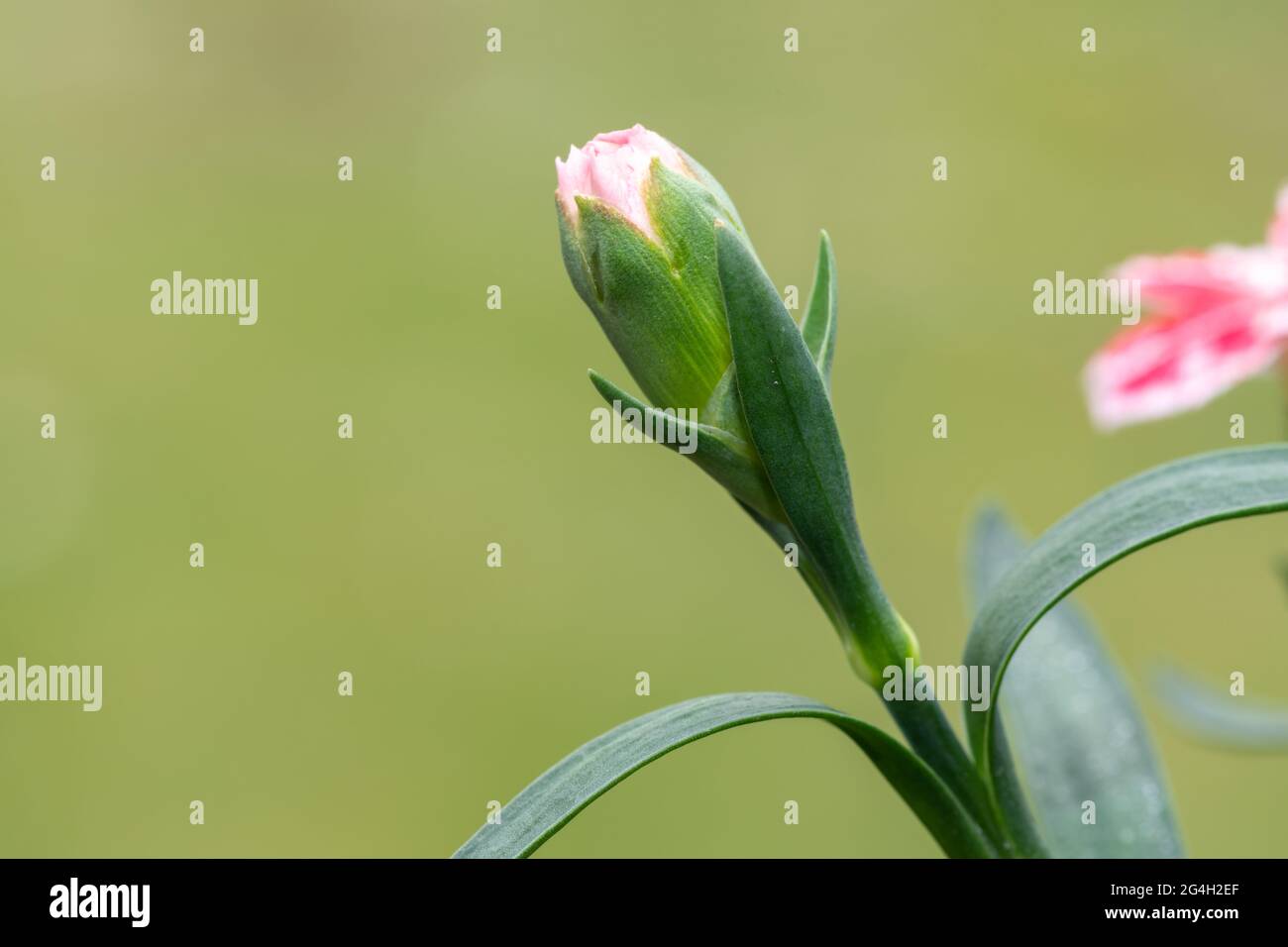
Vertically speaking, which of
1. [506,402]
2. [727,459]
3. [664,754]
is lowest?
[664,754]

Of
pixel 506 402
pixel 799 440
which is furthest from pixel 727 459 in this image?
pixel 506 402

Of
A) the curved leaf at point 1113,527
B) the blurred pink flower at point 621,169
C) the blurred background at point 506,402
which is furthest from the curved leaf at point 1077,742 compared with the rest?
the blurred background at point 506,402

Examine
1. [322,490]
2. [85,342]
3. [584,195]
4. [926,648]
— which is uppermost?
[85,342]

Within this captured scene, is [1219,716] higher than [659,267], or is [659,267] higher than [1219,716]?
[659,267]

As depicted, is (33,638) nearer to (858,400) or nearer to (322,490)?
(322,490)

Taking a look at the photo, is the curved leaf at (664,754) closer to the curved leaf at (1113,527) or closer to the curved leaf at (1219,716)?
the curved leaf at (1113,527)

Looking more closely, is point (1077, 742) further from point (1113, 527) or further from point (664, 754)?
point (664, 754)

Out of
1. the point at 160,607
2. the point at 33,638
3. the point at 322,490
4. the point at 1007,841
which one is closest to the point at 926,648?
the point at 322,490
